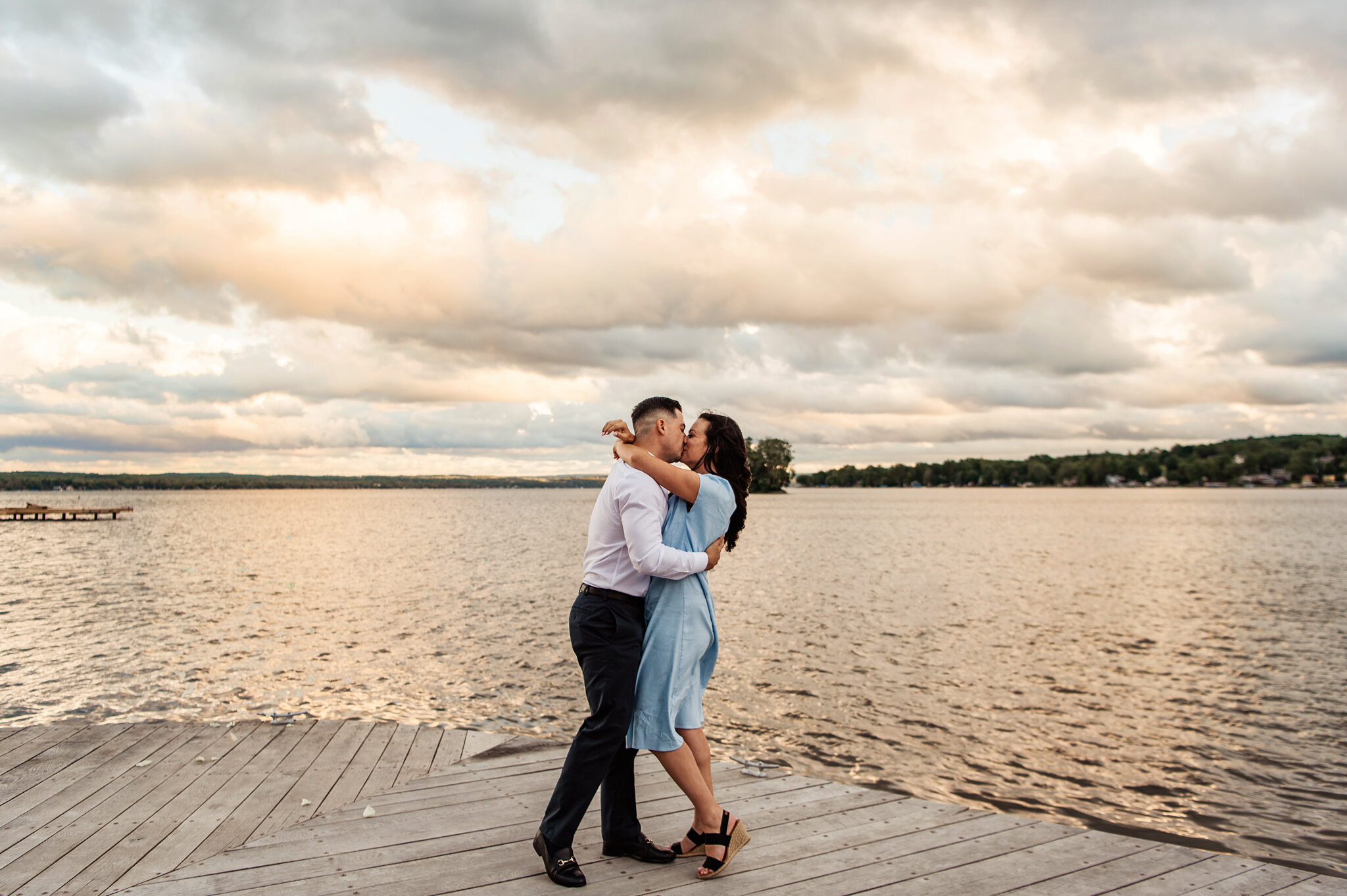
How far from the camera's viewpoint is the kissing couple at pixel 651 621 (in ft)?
12.7

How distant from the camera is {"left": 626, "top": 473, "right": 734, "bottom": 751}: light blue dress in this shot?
3943mm

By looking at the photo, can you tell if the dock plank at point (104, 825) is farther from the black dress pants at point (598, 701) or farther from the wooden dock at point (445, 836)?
the black dress pants at point (598, 701)

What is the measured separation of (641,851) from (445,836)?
110 cm

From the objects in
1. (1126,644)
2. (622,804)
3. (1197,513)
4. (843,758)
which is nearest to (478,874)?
(622,804)

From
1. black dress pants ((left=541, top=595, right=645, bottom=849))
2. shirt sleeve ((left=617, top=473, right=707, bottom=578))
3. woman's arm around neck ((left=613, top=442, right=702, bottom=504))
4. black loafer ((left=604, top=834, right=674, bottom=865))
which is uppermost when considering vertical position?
woman's arm around neck ((left=613, top=442, right=702, bottom=504))

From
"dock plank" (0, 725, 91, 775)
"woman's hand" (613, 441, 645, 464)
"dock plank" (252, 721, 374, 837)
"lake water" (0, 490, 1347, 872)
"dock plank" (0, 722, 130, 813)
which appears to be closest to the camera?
"woman's hand" (613, 441, 645, 464)

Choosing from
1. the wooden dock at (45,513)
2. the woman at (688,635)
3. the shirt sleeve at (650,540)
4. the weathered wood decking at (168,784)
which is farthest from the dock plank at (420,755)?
the wooden dock at (45,513)

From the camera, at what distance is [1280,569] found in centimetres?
3203

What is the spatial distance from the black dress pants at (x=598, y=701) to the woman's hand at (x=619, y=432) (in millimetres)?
801

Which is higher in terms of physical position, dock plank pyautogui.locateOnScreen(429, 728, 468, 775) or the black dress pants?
the black dress pants

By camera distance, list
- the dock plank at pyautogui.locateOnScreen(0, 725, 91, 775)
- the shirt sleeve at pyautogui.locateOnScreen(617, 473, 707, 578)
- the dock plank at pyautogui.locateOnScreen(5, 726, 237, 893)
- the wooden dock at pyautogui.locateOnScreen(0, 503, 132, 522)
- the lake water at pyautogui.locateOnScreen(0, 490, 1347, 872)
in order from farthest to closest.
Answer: the wooden dock at pyautogui.locateOnScreen(0, 503, 132, 522) < the lake water at pyautogui.locateOnScreen(0, 490, 1347, 872) < the dock plank at pyautogui.locateOnScreen(0, 725, 91, 775) < the dock plank at pyautogui.locateOnScreen(5, 726, 237, 893) < the shirt sleeve at pyautogui.locateOnScreen(617, 473, 707, 578)

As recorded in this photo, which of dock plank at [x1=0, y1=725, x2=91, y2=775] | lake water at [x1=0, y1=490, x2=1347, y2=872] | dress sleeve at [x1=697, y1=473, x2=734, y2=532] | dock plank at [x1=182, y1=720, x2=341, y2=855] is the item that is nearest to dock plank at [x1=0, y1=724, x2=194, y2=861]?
dock plank at [x1=0, y1=725, x2=91, y2=775]

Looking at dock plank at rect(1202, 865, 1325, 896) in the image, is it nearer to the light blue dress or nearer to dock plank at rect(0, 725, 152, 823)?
the light blue dress

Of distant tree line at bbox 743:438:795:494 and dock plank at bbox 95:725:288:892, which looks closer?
dock plank at bbox 95:725:288:892
